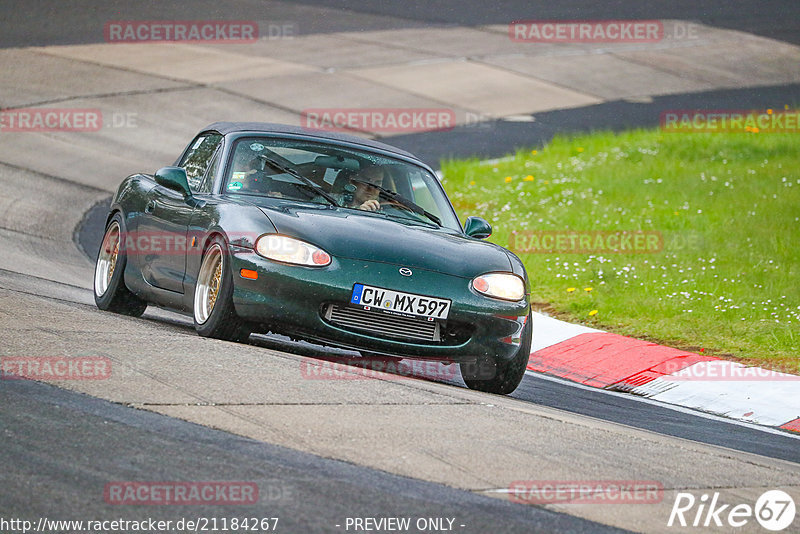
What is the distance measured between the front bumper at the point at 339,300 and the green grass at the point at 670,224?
3.76 metres

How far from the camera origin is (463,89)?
77.4 ft

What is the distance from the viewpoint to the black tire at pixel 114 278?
9117 millimetres

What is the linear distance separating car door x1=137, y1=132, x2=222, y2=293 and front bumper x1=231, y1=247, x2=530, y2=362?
960 millimetres

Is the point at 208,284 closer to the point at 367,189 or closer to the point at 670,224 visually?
the point at 367,189

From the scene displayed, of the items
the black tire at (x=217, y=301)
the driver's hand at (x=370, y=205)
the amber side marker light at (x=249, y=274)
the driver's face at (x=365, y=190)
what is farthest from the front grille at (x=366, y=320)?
the driver's face at (x=365, y=190)

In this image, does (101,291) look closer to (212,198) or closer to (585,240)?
(212,198)

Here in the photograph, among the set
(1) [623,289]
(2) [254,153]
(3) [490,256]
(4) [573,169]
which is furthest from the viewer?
(4) [573,169]

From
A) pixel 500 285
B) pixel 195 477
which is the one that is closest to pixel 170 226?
pixel 500 285

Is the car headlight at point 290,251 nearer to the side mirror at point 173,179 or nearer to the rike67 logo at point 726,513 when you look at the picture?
the side mirror at point 173,179

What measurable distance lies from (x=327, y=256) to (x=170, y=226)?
1616 mm

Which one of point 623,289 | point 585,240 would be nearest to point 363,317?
point 623,289

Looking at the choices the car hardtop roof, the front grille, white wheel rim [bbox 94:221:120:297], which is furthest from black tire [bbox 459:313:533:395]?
white wheel rim [bbox 94:221:120:297]

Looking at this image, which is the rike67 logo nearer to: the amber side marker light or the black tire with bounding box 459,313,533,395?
the black tire with bounding box 459,313,533,395

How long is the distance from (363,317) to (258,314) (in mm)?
590
